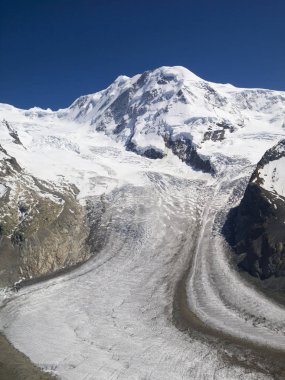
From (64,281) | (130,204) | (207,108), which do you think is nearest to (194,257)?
(64,281)

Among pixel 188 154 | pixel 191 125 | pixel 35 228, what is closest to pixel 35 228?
pixel 35 228

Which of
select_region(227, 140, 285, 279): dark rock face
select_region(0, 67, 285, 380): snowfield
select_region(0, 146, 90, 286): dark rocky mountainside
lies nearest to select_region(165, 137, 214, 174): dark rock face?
select_region(0, 67, 285, 380): snowfield

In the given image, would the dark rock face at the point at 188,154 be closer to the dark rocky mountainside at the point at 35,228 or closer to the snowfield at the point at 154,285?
the snowfield at the point at 154,285

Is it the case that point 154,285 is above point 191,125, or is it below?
below

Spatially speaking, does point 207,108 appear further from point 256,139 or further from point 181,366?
point 181,366

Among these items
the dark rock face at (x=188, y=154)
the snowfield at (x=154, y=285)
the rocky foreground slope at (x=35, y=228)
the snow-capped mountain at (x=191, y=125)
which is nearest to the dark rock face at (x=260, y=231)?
the snowfield at (x=154, y=285)

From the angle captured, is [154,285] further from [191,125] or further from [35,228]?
[191,125]

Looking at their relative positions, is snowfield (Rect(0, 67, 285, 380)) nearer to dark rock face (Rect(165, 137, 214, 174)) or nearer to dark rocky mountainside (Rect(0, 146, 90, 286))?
dark rock face (Rect(165, 137, 214, 174))
